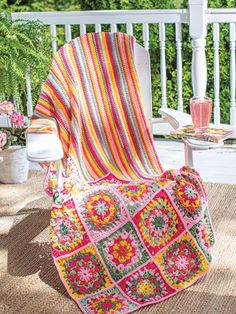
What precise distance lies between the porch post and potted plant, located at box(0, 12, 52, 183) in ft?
2.89

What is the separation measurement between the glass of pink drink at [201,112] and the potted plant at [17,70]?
1.49 meters

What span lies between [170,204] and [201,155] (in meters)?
1.90

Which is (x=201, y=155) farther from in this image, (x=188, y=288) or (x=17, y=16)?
(x=188, y=288)

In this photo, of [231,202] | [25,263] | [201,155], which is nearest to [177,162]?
[201,155]

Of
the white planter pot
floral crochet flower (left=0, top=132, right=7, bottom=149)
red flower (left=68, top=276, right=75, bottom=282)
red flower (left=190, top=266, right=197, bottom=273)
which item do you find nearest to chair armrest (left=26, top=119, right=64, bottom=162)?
red flower (left=68, top=276, right=75, bottom=282)

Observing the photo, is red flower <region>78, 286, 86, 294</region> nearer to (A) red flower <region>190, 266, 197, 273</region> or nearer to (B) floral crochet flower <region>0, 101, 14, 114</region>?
(A) red flower <region>190, 266, 197, 273</region>

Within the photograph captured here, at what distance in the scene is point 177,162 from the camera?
523 cm

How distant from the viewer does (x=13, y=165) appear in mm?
4836

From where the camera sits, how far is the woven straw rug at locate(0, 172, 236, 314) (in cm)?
332

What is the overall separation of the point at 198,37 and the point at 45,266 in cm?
189

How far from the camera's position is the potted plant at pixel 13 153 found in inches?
187

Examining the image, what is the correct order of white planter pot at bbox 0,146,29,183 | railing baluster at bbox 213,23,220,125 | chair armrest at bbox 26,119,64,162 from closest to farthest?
chair armrest at bbox 26,119,64,162, white planter pot at bbox 0,146,29,183, railing baluster at bbox 213,23,220,125

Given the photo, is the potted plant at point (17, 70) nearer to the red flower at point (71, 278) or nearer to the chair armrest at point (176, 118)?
the chair armrest at point (176, 118)

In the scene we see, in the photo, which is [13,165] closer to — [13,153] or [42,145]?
[13,153]
